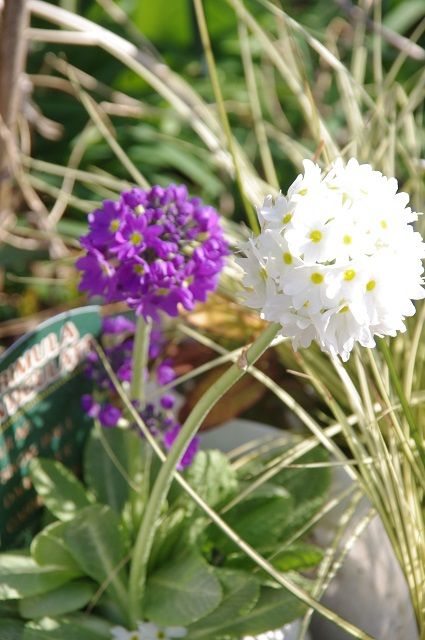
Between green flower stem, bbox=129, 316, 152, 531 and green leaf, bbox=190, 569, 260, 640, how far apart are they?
13 centimetres

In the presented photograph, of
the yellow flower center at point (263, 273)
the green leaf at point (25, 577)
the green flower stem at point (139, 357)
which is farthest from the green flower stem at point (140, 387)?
the yellow flower center at point (263, 273)

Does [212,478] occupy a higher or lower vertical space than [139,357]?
lower

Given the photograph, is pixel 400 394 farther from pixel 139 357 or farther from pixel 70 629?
pixel 70 629

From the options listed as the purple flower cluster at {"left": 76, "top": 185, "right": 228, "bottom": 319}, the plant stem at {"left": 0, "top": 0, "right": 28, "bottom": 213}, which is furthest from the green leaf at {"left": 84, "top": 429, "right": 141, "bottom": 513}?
the plant stem at {"left": 0, "top": 0, "right": 28, "bottom": 213}

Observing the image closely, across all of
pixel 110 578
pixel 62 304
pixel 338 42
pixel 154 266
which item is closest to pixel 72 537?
pixel 110 578

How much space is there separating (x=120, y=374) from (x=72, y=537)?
20cm

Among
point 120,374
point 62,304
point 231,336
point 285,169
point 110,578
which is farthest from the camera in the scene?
point 285,169

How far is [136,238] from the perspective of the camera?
0.90m

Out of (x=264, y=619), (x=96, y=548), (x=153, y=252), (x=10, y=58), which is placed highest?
(x=10, y=58)

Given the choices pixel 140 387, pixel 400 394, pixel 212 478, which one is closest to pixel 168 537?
pixel 212 478

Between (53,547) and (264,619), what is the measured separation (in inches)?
9.7

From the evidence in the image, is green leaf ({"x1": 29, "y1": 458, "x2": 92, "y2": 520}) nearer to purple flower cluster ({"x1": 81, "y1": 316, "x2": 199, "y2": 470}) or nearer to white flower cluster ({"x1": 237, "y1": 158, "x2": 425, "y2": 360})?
purple flower cluster ({"x1": 81, "y1": 316, "x2": 199, "y2": 470})

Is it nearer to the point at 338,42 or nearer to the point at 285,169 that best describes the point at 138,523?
the point at 285,169

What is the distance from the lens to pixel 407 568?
992 millimetres
